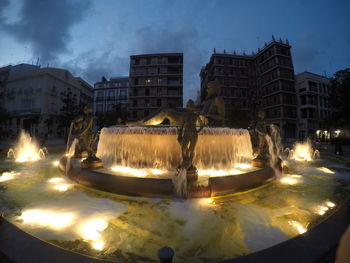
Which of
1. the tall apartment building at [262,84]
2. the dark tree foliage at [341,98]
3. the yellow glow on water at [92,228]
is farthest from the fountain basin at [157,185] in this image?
the tall apartment building at [262,84]

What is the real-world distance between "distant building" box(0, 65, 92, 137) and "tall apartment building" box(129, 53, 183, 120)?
12.7 meters

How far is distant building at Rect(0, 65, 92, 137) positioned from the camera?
36.5 m

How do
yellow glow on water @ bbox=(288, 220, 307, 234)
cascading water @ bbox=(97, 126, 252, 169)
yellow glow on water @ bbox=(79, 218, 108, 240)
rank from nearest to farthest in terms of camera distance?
yellow glow on water @ bbox=(79, 218, 108, 240) → yellow glow on water @ bbox=(288, 220, 307, 234) → cascading water @ bbox=(97, 126, 252, 169)

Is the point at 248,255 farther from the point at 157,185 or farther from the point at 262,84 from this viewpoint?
the point at 262,84

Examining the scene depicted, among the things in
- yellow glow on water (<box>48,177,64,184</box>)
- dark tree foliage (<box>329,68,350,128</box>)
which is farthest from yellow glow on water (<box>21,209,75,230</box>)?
dark tree foliage (<box>329,68,350,128</box>)

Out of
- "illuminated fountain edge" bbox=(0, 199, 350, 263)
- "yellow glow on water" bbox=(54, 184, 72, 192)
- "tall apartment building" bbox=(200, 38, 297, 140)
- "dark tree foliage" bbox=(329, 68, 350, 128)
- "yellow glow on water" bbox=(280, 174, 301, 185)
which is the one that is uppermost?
"tall apartment building" bbox=(200, 38, 297, 140)

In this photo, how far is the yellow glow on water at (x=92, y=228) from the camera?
2.12 metres

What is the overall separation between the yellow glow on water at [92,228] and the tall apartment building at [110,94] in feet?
211

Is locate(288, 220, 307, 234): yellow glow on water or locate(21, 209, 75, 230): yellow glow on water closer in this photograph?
locate(288, 220, 307, 234): yellow glow on water

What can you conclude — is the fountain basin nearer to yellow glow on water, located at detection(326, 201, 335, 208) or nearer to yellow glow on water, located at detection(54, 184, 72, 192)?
yellow glow on water, located at detection(54, 184, 72, 192)

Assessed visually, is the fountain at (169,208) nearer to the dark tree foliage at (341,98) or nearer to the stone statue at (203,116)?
the stone statue at (203,116)

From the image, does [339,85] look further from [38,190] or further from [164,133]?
[38,190]

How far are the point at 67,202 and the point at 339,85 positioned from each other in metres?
27.6

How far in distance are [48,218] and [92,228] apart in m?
0.86
